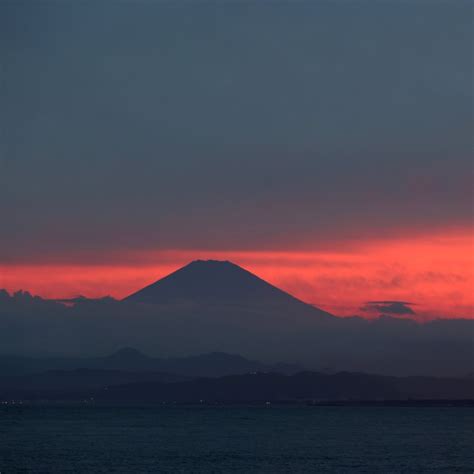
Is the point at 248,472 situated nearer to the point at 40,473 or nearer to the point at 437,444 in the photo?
the point at 40,473

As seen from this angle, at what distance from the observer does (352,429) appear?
543ft

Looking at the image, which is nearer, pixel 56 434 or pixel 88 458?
pixel 88 458

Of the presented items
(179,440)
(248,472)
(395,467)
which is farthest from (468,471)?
(179,440)

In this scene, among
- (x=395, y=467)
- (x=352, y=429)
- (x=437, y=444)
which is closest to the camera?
(x=395, y=467)

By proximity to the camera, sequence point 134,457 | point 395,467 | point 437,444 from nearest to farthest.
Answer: point 395,467 < point 134,457 < point 437,444

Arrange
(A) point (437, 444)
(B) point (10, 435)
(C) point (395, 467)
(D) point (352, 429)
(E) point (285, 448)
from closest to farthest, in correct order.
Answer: (C) point (395, 467) < (E) point (285, 448) < (A) point (437, 444) < (B) point (10, 435) < (D) point (352, 429)

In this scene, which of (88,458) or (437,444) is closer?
(88,458)

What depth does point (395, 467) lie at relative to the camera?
9250 cm

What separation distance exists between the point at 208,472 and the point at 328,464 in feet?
43.3

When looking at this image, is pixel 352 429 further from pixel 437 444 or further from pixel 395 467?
pixel 395 467

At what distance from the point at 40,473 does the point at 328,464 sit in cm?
2656

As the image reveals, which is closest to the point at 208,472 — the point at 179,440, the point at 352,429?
the point at 179,440

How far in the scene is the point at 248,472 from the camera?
86.9 m

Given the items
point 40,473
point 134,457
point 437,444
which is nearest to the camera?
point 40,473
